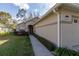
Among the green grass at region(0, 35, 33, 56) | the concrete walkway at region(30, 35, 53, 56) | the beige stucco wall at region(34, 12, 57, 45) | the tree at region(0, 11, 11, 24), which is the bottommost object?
the concrete walkway at region(30, 35, 53, 56)

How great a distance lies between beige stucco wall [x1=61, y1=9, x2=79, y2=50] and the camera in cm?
535

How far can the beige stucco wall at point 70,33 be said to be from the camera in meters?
5.35

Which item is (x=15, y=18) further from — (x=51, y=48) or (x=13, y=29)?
(x=51, y=48)

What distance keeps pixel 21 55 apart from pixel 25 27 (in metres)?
1.35

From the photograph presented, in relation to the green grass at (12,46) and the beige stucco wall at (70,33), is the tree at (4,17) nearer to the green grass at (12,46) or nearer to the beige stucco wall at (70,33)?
the green grass at (12,46)

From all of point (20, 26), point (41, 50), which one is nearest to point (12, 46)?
point (20, 26)

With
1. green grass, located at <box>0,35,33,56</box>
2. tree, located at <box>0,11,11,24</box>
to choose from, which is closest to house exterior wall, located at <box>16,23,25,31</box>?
green grass, located at <box>0,35,33,56</box>

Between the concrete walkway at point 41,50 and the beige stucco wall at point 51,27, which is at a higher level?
the beige stucco wall at point 51,27

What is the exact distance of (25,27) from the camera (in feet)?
19.9

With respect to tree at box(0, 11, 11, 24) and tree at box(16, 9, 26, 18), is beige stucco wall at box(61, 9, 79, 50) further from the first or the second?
tree at box(0, 11, 11, 24)

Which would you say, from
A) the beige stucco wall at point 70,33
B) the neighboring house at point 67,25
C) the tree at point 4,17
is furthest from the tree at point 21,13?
the beige stucco wall at point 70,33

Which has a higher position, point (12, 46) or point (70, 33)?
point (70, 33)

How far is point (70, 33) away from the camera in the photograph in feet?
18.0

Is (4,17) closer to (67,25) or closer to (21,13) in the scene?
(21,13)
